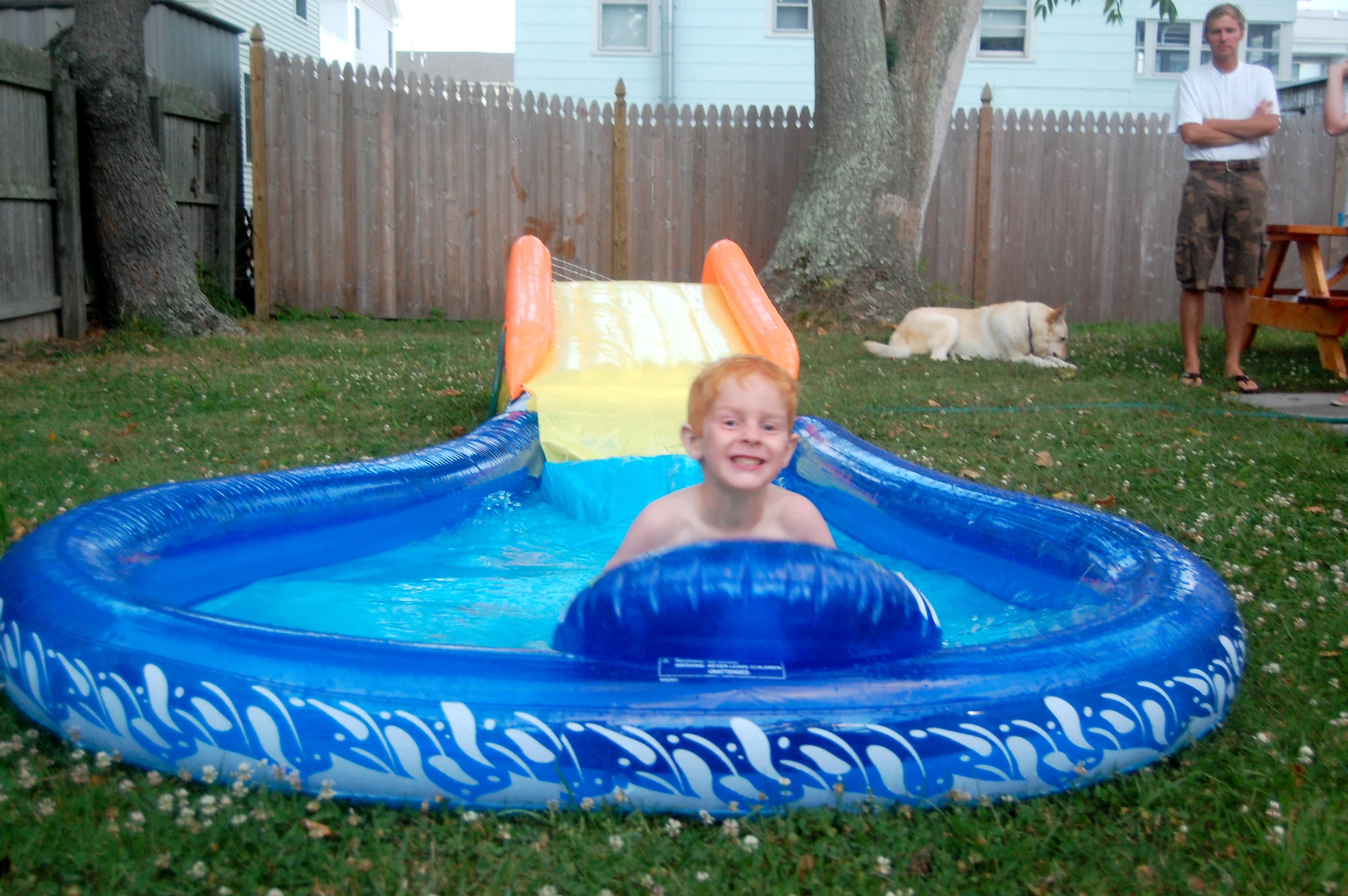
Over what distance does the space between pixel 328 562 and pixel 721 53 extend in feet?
45.7

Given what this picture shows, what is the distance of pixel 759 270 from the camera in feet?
37.7

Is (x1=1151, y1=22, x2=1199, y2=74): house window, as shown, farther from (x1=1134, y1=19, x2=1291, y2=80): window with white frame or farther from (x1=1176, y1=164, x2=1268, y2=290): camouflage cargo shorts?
(x1=1176, y1=164, x2=1268, y2=290): camouflage cargo shorts

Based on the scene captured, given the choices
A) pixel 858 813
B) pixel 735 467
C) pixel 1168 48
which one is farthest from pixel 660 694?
pixel 1168 48

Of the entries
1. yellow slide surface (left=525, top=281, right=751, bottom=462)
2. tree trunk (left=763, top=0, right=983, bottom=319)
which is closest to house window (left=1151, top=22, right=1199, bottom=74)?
tree trunk (left=763, top=0, right=983, bottom=319)

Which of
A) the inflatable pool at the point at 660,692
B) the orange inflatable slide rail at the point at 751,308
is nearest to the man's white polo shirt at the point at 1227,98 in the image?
the orange inflatable slide rail at the point at 751,308

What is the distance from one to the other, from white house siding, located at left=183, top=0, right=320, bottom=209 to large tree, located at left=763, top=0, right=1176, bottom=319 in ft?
25.8

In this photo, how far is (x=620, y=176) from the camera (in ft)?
37.4

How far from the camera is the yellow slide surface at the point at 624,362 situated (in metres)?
5.32

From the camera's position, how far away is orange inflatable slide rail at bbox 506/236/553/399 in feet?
19.4

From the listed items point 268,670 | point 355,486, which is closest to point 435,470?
point 355,486

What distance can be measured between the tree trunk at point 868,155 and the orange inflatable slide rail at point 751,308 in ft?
7.91

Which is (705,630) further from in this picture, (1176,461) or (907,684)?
(1176,461)

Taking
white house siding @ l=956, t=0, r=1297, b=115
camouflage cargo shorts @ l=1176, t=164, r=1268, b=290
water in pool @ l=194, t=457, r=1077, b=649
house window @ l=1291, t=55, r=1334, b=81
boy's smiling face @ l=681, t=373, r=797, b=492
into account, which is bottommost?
water in pool @ l=194, t=457, r=1077, b=649

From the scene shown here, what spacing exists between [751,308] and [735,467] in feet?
13.7
